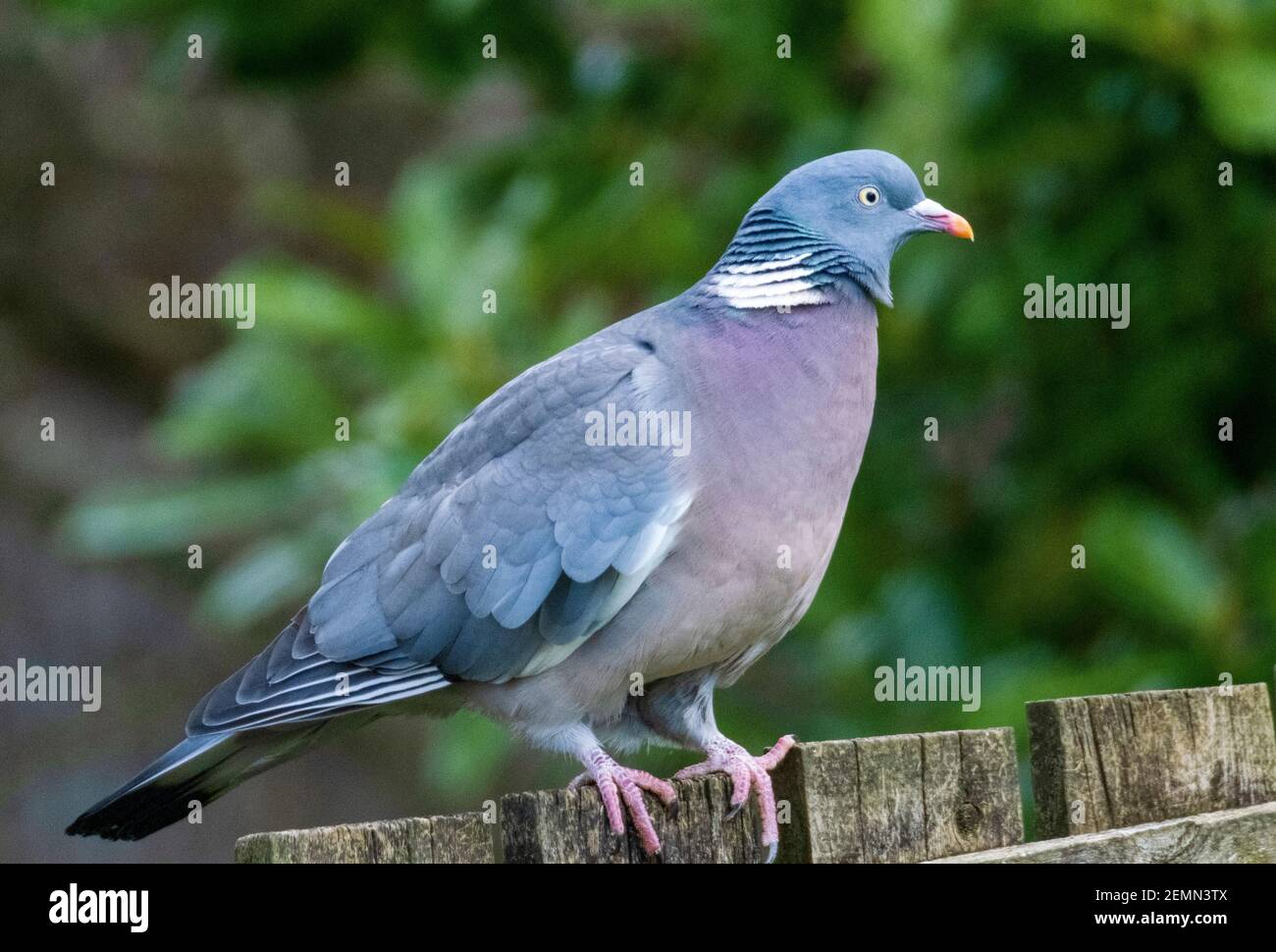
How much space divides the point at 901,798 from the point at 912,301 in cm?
320

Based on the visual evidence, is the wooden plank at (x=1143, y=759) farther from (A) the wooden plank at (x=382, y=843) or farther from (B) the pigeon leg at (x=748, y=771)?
(A) the wooden plank at (x=382, y=843)

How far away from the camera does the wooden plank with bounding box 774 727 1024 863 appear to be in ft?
9.43

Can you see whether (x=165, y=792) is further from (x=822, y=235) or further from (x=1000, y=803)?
(x=822, y=235)

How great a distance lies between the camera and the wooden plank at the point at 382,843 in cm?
264

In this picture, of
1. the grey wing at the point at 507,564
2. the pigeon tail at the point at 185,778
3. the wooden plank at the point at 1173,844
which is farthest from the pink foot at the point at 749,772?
the pigeon tail at the point at 185,778

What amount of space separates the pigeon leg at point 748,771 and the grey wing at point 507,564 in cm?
41

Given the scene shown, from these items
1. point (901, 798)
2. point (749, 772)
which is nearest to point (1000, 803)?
point (901, 798)

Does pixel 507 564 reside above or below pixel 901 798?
above

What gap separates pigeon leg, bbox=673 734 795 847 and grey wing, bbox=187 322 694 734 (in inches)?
16.2

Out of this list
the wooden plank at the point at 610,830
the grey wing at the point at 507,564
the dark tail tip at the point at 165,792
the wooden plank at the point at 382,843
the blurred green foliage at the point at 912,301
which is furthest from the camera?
the blurred green foliage at the point at 912,301

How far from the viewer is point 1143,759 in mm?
2998

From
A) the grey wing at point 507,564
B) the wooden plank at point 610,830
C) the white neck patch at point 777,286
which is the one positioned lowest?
the wooden plank at point 610,830

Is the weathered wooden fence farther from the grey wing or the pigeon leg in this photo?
the grey wing

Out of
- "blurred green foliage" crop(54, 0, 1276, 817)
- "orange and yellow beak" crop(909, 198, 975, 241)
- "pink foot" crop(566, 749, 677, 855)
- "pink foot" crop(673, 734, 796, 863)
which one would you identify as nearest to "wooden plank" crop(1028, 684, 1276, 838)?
"pink foot" crop(673, 734, 796, 863)
